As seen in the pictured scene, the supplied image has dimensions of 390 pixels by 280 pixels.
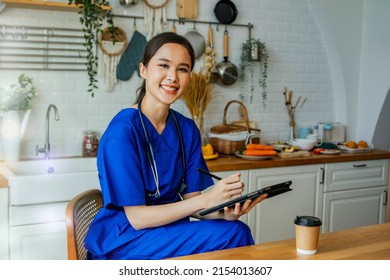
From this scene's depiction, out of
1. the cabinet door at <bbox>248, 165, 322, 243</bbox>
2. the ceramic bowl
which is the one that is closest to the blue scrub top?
the cabinet door at <bbox>248, 165, 322, 243</bbox>

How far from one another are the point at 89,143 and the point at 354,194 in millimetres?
2082

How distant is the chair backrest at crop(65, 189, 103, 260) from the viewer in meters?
1.60

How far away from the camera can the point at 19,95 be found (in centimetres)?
312

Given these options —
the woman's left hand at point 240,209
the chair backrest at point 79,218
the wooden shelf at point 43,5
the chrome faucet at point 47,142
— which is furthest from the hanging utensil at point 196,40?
the woman's left hand at point 240,209

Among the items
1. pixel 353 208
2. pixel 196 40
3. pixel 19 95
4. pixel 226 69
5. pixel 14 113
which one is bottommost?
pixel 353 208

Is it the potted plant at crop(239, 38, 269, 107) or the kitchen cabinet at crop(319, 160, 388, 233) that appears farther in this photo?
the potted plant at crop(239, 38, 269, 107)

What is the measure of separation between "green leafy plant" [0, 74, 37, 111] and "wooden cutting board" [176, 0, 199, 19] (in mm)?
1179

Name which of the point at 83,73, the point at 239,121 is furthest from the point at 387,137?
the point at 83,73

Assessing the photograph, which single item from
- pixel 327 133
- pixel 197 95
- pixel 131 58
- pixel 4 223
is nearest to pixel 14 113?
pixel 4 223

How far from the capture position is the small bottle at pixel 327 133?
14.1ft

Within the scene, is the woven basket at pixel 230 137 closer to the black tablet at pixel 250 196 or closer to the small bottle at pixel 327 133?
the small bottle at pixel 327 133

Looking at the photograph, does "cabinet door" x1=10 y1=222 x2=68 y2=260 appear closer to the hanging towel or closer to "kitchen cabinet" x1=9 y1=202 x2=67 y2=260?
"kitchen cabinet" x1=9 y1=202 x2=67 y2=260

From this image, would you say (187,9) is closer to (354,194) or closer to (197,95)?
(197,95)

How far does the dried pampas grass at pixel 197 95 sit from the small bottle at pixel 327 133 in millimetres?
1188
